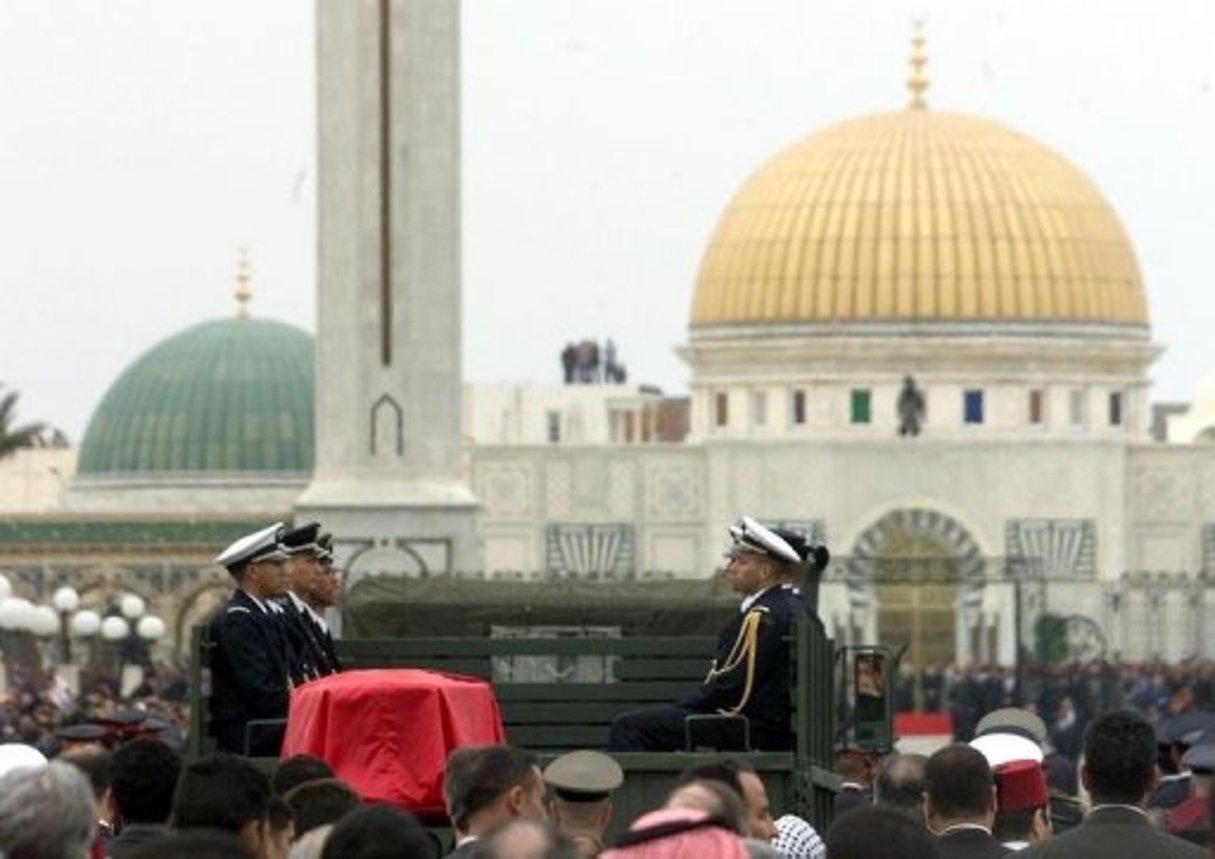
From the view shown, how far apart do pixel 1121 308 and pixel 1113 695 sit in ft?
156

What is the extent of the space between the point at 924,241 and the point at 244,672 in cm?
9122

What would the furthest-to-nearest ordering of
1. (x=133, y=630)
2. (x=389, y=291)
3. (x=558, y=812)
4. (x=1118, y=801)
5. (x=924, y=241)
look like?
(x=924, y=241)
(x=133, y=630)
(x=389, y=291)
(x=558, y=812)
(x=1118, y=801)

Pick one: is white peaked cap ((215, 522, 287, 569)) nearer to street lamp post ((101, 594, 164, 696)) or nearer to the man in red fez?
the man in red fez

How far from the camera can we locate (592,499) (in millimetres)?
99375

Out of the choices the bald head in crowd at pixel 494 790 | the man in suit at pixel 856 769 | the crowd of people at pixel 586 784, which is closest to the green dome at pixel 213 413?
the man in suit at pixel 856 769

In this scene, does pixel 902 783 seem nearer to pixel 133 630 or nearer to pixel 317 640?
pixel 317 640

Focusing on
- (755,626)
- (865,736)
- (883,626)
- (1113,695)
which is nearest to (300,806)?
(755,626)

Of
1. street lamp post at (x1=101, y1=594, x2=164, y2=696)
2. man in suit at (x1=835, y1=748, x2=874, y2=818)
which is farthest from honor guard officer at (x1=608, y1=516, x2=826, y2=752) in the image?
street lamp post at (x1=101, y1=594, x2=164, y2=696)

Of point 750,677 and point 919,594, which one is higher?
point 919,594

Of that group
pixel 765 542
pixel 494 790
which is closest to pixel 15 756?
pixel 494 790

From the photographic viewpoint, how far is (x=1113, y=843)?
43.0ft

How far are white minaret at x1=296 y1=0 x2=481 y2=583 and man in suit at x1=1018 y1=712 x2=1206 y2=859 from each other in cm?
3996

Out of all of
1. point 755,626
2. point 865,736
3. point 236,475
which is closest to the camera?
point 755,626

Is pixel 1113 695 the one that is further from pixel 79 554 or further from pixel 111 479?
pixel 111 479
